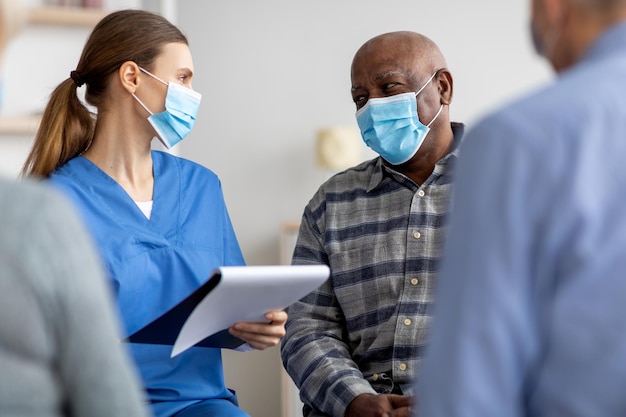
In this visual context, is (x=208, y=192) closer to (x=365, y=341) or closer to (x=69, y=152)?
(x=69, y=152)

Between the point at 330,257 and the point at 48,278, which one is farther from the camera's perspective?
the point at 330,257

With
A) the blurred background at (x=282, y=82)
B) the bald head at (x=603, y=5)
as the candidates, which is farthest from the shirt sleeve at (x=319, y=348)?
the blurred background at (x=282, y=82)

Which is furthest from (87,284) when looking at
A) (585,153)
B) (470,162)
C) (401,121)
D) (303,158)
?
(303,158)

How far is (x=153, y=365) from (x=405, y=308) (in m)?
0.56

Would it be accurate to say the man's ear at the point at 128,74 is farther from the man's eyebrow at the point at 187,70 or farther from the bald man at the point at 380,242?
the bald man at the point at 380,242

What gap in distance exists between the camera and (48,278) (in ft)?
2.76

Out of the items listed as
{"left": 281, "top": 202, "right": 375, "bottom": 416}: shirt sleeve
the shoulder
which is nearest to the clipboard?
{"left": 281, "top": 202, "right": 375, "bottom": 416}: shirt sleeve

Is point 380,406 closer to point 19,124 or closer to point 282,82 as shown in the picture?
point 19,124

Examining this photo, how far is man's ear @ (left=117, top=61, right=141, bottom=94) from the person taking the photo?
202cm

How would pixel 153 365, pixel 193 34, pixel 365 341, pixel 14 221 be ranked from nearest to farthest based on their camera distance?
pixel 14 221 < pixel 153 365 < pixel 365 341 < pixel 193 34

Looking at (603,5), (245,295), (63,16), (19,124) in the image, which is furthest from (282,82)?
(603,5)

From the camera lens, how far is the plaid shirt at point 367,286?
6.31 feet

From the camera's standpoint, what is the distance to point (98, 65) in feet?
6.66

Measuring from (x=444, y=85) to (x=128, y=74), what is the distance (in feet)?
2.53
